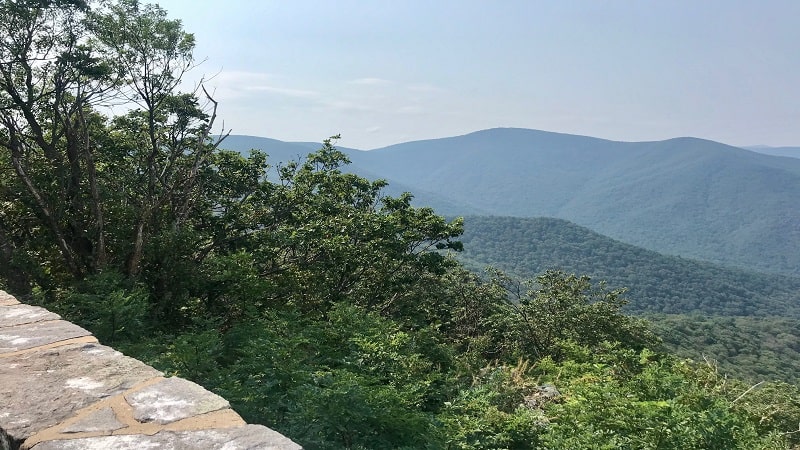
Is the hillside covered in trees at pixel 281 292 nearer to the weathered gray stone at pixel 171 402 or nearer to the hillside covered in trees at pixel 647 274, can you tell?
the weathered gray stone at pixel 171 402

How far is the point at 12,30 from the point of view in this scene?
915 centimetres

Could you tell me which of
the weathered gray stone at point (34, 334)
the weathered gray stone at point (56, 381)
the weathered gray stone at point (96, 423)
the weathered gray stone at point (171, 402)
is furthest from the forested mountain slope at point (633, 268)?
the weathered gray stone at point (96, 423)

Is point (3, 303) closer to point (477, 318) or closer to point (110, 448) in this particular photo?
point (110, 448)

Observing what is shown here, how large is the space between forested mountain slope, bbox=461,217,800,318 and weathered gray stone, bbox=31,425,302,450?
11313cm

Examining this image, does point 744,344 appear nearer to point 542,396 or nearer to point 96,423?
point 542,396

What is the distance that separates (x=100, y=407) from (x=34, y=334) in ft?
4.30

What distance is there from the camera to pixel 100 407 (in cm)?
231

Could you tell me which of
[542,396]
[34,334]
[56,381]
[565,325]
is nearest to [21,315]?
[34,334]

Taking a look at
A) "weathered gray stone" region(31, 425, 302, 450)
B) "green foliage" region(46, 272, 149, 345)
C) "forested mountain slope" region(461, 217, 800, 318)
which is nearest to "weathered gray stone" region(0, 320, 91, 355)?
"weathered gray stone" region(31, 425, 302, 450)

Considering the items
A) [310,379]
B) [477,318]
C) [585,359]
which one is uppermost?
[310,379]

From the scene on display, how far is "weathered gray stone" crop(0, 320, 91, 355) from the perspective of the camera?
3006mm

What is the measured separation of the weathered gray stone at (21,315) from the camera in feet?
11.2

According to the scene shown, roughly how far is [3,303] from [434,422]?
3.58m

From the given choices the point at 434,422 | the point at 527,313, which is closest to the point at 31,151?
the point at 434,422
